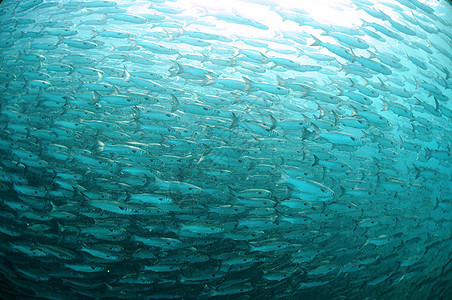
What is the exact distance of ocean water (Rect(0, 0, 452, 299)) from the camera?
6.81 feet

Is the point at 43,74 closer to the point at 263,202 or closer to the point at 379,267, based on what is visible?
the point at 263,202

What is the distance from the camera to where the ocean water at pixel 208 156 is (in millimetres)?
2076

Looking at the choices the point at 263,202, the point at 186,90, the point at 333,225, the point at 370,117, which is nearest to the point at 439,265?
the point at 333,225

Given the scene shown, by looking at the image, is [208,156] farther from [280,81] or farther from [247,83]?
[280,81]

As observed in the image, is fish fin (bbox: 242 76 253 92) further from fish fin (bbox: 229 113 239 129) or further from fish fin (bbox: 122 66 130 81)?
fish fin (bbox: 122 66 130 81)

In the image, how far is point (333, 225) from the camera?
225 centimetres

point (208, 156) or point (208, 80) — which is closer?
point (208, 156)

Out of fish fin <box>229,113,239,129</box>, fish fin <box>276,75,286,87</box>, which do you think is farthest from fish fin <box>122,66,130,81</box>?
fish fin <box>276,75,286,87</box>

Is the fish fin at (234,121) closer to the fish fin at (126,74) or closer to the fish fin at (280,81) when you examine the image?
the fish fin at (280,81)

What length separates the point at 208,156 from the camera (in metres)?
2.06

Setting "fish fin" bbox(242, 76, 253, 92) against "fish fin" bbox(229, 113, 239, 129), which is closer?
"fish fin" bbox(229, 113, 239, 129)

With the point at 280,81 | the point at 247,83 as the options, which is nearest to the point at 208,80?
the point at 247,83

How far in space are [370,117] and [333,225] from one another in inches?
41.7

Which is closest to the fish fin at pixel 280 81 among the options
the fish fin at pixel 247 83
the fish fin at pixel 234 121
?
the fish fin at pixel 247 83
